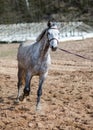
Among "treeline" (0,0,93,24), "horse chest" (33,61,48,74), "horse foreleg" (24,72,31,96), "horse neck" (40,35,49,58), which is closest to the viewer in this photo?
"horse neck" (40,35,49,58)

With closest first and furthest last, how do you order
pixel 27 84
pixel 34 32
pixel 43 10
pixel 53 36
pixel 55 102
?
1. pixel 53 36
2. pixel 27 84
3. pixel 55 102
4. pixel 34 32
5. pixel 43 10

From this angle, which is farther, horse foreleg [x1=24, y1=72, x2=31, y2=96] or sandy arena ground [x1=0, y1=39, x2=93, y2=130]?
horse foreleg [x1=24, y1=72, x2=31, y2=96]

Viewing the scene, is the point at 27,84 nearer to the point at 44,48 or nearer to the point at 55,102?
the point at 44,48

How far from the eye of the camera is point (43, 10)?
37.5m

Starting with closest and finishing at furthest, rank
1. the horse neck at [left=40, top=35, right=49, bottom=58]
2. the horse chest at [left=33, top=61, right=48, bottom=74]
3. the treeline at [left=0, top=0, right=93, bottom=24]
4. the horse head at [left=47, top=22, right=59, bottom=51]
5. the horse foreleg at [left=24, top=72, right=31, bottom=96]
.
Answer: the horse head at [left=47, top=22, right=59, bottom=51] → the horse neck at [left=40, top=35, right=49, bottom=58] → the horse chest at [left=33, top=61, right=48, bottom=74] → the horse foreleg at [left=24, top=72, right=31, bottom=96] → the treeline at [left=0, top=0, right=93, bottom=24]

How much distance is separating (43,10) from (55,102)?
96.4ft

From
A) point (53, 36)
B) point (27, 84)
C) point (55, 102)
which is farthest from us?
point (55, 102)

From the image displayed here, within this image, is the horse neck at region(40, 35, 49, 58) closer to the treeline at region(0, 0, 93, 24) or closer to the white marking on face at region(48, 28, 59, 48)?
the white marking on face at region(48, 28, 59, 48)

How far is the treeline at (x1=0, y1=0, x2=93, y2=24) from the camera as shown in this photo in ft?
115

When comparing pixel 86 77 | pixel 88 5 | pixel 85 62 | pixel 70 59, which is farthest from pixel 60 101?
pixel 88 5

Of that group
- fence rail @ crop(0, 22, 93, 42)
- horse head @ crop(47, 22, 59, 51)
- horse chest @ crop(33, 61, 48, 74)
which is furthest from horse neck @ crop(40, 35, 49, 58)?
fence rail @ crop(0, 22, 93, 42)

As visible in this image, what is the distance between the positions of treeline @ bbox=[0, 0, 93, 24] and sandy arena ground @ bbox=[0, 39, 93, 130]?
2076 cm

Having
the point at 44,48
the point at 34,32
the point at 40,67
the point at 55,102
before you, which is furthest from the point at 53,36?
the point at 34,32

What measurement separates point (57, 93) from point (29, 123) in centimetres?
273
